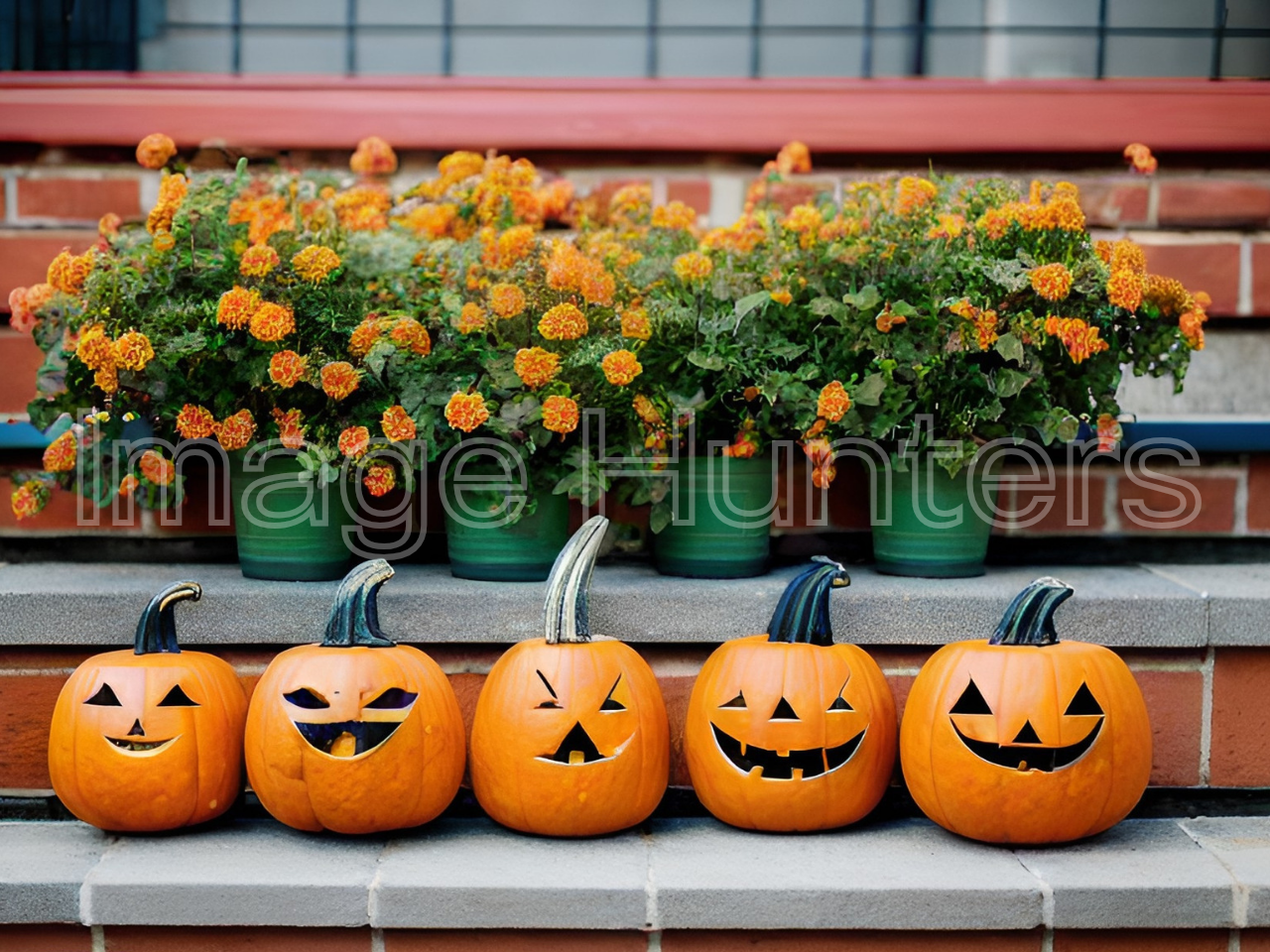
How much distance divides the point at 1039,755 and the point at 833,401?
70cm

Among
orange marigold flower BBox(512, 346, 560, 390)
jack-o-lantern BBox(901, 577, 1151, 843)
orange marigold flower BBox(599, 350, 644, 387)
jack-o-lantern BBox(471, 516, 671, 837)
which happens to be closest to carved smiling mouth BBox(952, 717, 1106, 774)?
jack-o-lantern BBox(901, 577, 1151, 843)

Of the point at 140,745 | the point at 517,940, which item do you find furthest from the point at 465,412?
the point at 517,940

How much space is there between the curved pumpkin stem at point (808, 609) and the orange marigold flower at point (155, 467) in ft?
3.94

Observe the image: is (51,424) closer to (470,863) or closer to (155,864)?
(155,864)

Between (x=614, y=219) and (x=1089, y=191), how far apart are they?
3.88 feet

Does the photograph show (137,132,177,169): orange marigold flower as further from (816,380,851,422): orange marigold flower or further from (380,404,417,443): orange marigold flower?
(816,380,851,422): orange marigold flower

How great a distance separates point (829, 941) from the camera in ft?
5.59

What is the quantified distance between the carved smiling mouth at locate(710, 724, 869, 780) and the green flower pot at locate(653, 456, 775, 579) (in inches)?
17.6

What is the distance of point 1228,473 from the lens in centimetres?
257

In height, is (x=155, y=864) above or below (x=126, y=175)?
below

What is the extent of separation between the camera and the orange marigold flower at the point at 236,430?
2.06 meters

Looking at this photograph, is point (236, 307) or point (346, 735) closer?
point (346, 735)


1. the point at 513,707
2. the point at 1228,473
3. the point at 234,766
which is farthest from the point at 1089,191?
the point at 234,766

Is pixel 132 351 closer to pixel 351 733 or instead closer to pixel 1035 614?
pixel 351 733
